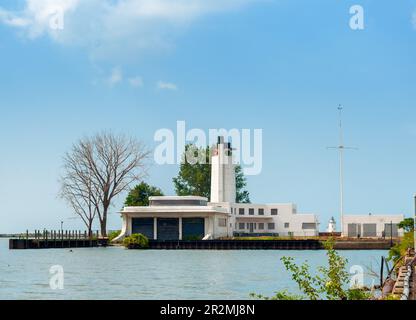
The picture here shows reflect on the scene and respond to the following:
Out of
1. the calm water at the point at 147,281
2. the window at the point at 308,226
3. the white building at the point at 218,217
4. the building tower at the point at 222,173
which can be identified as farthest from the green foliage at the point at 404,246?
the window at the point at 308,226

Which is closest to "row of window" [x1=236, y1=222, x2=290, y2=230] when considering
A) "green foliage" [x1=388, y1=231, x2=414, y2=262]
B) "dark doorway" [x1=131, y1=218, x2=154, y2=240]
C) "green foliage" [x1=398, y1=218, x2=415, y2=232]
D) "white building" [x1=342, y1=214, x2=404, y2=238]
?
"white building" [x1=342, y1=214, x2=404, y2=238]

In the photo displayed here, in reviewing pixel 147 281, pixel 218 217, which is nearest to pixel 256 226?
pixel 218 217

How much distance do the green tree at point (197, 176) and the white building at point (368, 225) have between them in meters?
26.3

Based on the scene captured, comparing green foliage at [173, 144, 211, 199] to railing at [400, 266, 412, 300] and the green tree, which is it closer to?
the green tree

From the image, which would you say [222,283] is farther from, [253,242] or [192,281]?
[253,242]

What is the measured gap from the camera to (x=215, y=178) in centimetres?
11894

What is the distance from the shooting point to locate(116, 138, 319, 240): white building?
10881 centimetres

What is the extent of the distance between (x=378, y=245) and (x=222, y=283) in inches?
2422

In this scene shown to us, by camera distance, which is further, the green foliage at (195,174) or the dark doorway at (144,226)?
the green foliage at (195,174)

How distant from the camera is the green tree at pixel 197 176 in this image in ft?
445

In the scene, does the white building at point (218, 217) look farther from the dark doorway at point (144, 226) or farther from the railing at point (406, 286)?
the railing at point (406, 286)

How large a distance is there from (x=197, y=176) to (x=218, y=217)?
26.1 meters

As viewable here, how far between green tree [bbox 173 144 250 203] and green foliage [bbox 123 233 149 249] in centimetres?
3313
